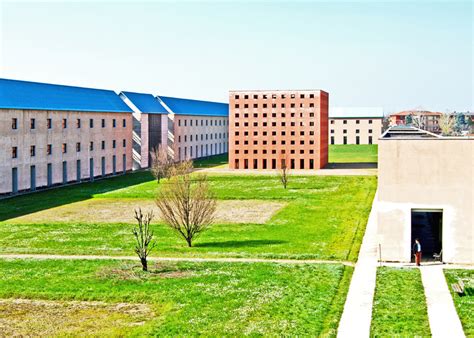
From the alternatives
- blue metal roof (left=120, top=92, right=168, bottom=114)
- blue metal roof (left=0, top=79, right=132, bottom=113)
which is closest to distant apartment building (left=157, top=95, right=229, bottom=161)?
blue metal roof (left=120, top=92, right=168, bottom=114)

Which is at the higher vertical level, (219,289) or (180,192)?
(180,192)

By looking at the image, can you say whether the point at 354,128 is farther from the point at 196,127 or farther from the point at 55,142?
the point at 55,142

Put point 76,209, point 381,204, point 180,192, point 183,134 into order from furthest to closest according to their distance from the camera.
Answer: point 183,134, point 76,209, point 180,192, point 381,204

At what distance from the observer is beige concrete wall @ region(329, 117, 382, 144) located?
15088cm

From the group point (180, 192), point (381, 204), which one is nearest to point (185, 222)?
point (180, 192)

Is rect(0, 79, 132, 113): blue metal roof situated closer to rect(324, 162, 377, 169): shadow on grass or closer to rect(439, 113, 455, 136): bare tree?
rect(324, 162, 377, 169): shadow on grass

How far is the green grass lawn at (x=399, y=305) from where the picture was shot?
A: 2195 cm

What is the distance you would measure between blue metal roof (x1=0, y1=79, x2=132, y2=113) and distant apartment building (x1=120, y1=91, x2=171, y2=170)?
3510 millimetres

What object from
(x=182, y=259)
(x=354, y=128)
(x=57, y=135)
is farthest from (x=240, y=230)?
(x=354, y=128)

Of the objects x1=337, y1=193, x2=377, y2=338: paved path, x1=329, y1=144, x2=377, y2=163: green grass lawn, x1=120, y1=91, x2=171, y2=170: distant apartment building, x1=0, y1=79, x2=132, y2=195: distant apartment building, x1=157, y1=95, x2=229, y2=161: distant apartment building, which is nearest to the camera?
x1=337, y1=193, x2=377, y2=338: paved path

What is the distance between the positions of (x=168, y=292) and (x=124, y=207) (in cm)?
2927

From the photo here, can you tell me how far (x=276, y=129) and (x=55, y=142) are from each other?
112 feet

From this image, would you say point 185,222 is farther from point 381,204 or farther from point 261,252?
point 381,204

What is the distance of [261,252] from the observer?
3497 centimetres
